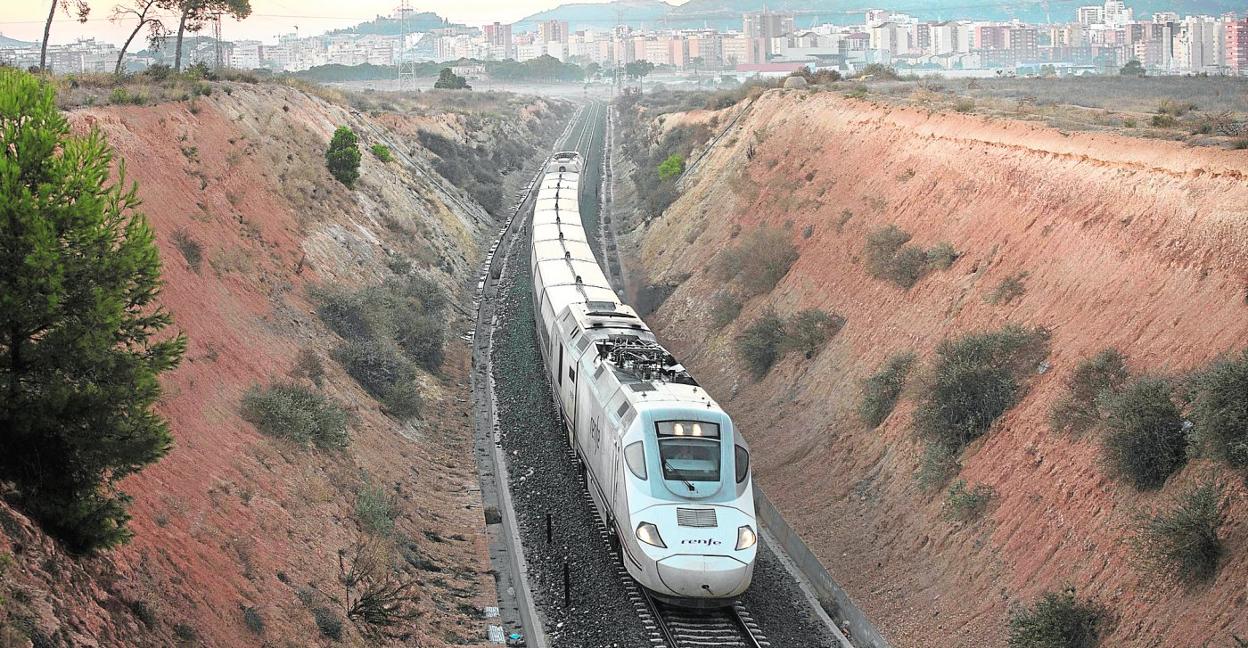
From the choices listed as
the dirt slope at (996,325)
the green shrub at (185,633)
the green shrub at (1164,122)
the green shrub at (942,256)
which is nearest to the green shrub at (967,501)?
the dirt slope at (996,325)

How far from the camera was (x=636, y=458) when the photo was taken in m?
16.0

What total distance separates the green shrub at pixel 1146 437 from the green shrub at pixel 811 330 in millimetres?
11223

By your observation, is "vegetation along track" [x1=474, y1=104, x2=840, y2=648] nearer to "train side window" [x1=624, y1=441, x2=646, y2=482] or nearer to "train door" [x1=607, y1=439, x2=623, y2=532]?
"train door" [x1=607, y1=439, x2=623, y2=532]

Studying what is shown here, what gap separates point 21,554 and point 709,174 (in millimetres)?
40674

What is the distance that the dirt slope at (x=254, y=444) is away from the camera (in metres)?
11.9

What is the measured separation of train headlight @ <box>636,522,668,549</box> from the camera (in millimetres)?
15148

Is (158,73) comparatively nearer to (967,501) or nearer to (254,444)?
(254,444)

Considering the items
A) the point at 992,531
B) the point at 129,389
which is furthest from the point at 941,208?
the point at 129,389

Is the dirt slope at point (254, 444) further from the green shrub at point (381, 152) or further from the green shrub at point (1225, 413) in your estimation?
the green shrub at point (1225, 413)

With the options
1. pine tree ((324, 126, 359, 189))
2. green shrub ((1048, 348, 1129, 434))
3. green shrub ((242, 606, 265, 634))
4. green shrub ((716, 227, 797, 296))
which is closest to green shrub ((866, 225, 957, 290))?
green shrub ((716, 227, 797, 296))

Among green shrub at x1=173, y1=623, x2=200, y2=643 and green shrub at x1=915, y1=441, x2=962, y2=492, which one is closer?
green shrub at x1=173, y1=623, x2=200, y2=643

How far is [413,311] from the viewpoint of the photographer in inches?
1244

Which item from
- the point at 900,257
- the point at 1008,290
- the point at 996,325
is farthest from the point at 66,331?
the point at 900,257

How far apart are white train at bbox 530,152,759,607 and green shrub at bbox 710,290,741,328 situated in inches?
414
